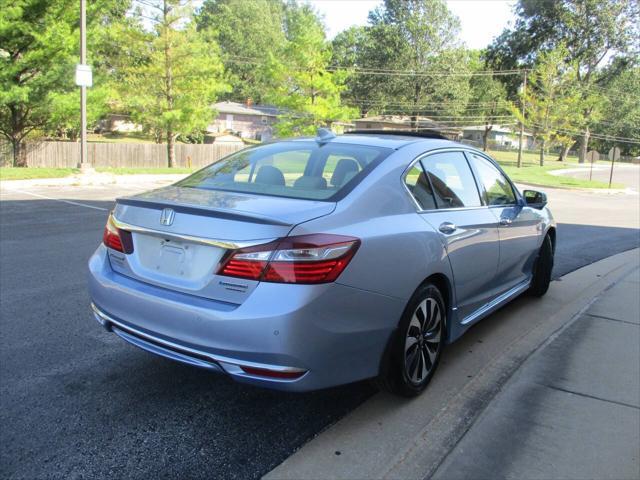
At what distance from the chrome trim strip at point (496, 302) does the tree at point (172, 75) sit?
24.1m

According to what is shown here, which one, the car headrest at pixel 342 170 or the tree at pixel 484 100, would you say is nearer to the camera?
the car headrest at pixel 342 170

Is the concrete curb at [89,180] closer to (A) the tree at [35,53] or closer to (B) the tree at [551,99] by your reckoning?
(A) the tree at [35,53]

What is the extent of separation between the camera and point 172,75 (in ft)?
89.1

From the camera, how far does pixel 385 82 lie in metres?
61.8

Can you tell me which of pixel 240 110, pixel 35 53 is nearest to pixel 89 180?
pixel 35 53

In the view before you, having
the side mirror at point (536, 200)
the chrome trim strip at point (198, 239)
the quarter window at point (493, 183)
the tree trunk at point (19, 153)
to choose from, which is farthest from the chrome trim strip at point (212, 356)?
the tree trunk at point (19, 153)

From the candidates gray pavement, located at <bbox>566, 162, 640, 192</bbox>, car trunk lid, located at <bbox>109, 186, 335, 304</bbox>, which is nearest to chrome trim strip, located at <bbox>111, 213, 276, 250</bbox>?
car trunk lid, located at <bbox>109, 186, 335, 304</bbox>

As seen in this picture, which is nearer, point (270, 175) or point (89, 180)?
point (270, 175)

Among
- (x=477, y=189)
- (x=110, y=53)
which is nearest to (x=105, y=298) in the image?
(x=477, y=189)

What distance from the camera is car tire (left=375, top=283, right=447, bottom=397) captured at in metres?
3.10

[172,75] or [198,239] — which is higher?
[172,75]

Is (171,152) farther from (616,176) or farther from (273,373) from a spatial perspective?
(616,176)

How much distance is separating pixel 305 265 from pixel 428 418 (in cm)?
131

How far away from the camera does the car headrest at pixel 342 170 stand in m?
3.27
